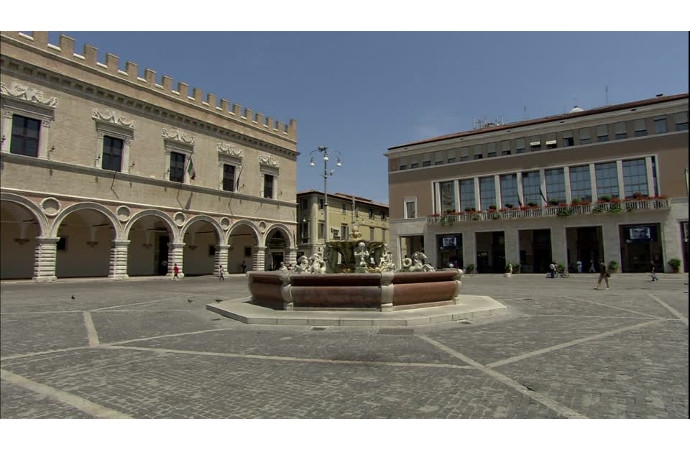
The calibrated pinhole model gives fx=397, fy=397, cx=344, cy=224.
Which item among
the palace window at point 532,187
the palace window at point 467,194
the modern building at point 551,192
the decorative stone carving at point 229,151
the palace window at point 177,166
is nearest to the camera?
the palace window at point 177,166

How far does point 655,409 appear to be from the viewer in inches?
156

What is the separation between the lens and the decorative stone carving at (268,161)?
41438 millimetres

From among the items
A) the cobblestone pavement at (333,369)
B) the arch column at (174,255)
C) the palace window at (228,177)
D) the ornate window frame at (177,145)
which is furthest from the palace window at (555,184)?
the arch column at (174,255)

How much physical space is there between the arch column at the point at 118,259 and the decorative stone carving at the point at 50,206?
430cm

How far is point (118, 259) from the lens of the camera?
28.1m

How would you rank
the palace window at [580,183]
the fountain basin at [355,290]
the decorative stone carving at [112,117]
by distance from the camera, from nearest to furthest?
the fountain basin at [355,290] < the decorative stone carving at [112,117] < the palace window at [580,183]

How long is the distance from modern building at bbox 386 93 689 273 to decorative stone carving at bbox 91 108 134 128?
2854 cm

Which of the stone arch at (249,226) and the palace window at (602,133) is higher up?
the palace window at (602,133)

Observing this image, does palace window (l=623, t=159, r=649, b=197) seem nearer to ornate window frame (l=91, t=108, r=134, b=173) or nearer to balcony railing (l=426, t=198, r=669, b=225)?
balcony railing (l=426, t=198, r=669, b=225)

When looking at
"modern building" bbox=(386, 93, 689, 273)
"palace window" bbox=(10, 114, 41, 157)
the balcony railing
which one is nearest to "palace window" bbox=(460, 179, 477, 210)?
"modern building" bbox=(386, 93, 689, 273)

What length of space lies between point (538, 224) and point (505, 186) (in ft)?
17.2

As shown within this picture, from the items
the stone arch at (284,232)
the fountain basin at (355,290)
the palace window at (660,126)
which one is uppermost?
the palace window at (660,126)

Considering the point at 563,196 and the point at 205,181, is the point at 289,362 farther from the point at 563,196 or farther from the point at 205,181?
the point at 563,196

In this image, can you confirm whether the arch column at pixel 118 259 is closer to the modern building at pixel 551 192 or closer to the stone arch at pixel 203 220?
the stone arch at pixel 203 220
